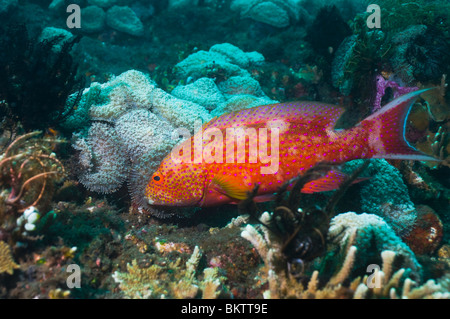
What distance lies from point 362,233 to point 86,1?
19235 millimetres

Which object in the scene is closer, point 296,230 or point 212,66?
point 296,230

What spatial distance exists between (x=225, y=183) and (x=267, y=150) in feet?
2.19

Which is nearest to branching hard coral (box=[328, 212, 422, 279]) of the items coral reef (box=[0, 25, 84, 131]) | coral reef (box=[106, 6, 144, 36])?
coral reef (box=[0, 25, 84, 131])

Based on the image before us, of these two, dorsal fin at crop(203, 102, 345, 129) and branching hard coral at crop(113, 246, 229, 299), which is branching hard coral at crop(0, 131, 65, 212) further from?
dorsal fin at crop(203, 102, 345, 129)

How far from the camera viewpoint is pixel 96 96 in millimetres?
4777

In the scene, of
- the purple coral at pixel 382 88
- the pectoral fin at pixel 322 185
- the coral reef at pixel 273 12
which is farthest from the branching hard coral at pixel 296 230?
the coral reef at pixel 273 12

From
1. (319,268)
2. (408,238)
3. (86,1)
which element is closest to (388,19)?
(408,238)

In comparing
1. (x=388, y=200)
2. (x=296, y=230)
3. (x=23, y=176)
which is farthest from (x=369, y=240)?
(x=23, y=176)

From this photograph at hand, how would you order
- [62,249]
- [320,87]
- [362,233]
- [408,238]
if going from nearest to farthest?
[62,249] → [362,233] → [408,238] → [320,87]

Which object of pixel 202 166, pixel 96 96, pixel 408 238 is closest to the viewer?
pixel 202 166

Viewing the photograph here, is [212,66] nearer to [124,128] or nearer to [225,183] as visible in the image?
[124,128]

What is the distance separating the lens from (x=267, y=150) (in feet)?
11.3
